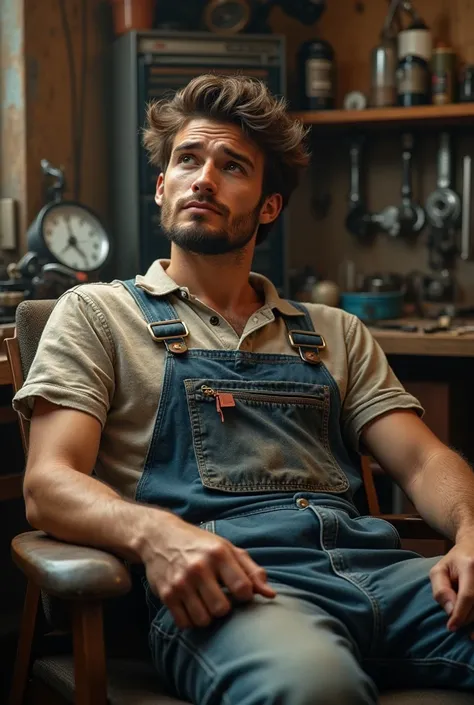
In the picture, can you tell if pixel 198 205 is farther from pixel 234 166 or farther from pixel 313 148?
pixel 313 148

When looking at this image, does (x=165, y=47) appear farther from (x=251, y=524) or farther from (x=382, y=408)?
(x=251, y=524)

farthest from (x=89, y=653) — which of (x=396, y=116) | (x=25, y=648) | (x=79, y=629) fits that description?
(x=396, y=116)

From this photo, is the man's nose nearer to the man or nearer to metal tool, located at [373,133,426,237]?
the man

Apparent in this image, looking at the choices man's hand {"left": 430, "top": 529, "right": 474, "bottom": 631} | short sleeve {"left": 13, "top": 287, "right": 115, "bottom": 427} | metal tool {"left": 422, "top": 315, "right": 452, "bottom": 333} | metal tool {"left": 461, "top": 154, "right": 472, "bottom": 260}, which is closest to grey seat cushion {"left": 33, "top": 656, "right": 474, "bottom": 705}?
man's hand {"left": 430, "top": 529, "right": 474, "bottom": 631}

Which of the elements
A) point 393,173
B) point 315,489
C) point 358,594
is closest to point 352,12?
point 393,173

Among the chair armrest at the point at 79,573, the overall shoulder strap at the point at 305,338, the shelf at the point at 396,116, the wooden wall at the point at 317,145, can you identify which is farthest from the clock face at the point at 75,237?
the chair armrest at the point at 79,573

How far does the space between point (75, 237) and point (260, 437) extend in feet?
4.36

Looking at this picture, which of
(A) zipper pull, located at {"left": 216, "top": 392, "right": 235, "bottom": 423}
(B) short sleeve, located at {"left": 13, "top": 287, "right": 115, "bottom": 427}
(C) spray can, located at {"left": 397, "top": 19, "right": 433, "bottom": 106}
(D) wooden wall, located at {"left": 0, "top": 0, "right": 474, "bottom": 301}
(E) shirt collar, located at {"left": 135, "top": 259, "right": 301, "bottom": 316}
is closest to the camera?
(B) short sleeve, located at {"left": 13, "top": 287, "right": 115, "bottom": 427}

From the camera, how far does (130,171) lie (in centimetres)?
306

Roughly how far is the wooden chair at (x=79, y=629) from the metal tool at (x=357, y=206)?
5.79 ft

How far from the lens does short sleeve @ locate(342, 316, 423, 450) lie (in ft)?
6.07

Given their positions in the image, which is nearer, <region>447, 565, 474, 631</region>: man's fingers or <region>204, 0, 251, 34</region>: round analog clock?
<region>447, 565, 474, 631</region>: man's fingers

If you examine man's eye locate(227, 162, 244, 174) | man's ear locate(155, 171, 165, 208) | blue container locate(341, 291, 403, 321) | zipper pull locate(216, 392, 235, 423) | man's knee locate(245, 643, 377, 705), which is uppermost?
man's eye locate(227, 162, 244, 174)

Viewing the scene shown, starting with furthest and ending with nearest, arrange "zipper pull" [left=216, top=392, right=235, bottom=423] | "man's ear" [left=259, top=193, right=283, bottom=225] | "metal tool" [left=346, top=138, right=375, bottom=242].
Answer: "metal tool" [left=346, top=138, right=375, bottom=242], "man's ear" [left=259, top=193, right=283, bottom=225], "zipper pull" [left=216, top=392, right=235, bottom=423]
